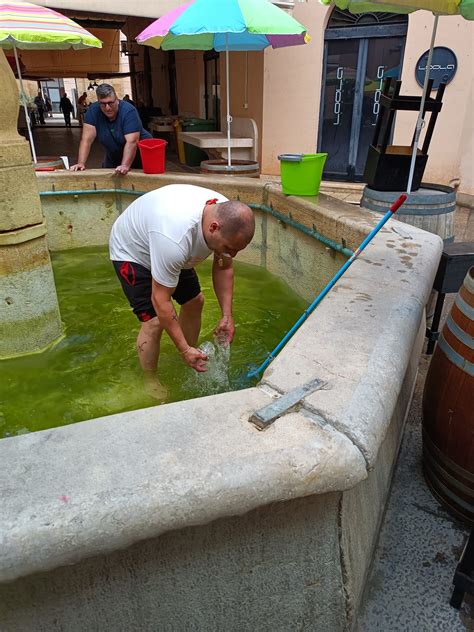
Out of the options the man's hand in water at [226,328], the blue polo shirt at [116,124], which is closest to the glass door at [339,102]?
the blue polo shirt at [116,124]

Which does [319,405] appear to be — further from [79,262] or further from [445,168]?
[445,168]

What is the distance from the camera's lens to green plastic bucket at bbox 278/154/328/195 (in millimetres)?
4488

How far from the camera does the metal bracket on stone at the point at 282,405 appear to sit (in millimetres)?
1441

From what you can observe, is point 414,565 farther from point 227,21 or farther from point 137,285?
point 227,21

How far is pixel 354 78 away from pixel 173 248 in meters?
8.68

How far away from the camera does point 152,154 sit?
564cm

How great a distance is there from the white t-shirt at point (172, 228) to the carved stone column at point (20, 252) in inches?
42.4

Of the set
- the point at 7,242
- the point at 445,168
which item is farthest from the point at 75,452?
the point at 445,168

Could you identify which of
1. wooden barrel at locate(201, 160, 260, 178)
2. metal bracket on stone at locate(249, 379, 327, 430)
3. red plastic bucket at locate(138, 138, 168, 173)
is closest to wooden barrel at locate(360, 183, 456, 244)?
metal bracket on stone at locate(249, 379, 327, 430)

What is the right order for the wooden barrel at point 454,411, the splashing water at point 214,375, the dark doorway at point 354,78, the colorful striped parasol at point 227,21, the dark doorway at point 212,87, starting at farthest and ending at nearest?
the dark doorway at point 212,87
the dark doorway at point 354,78
the colorful striped parasol at point 227,21
the splashing water at point 214,375
the wooden barrel at point 454,411

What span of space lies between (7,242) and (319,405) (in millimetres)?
2723

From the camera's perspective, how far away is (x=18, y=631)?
1352 mm

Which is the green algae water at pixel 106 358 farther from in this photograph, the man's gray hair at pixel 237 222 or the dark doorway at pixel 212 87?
the dark doorway at pixel 212 87

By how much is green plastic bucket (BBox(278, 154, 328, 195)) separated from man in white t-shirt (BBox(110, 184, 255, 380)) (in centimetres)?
186
